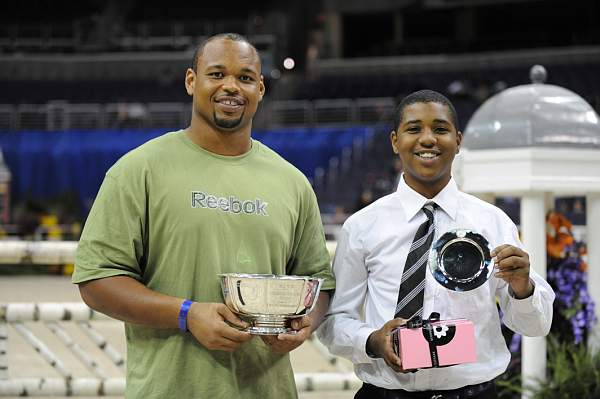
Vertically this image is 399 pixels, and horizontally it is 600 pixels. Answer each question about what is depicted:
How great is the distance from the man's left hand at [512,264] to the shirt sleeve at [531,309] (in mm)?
60

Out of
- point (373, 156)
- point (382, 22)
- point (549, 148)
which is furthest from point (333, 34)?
point (549, 148)

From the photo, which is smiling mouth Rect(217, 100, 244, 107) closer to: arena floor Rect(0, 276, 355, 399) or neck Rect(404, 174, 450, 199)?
neck Rect(404, 174, 450, 199)

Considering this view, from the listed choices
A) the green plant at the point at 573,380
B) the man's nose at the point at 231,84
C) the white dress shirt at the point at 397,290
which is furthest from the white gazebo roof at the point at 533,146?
the man's nose at the point at 231,84

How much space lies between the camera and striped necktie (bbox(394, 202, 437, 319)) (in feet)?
6.51

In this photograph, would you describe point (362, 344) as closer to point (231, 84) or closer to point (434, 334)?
point (434, 334)

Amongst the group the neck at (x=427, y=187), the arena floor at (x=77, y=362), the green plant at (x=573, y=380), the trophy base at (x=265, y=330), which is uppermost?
the neck at (x=427, y=187)

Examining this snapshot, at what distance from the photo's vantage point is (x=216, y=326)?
1707 millimetres

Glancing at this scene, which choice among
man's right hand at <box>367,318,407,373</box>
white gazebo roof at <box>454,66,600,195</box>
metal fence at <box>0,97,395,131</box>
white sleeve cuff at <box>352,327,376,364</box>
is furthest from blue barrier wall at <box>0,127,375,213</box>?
man's right hand at <box>367,318,407,373</box>

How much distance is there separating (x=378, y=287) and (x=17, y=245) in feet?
6.31

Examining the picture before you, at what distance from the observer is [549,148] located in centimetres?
334

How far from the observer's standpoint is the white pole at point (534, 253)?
129 inches

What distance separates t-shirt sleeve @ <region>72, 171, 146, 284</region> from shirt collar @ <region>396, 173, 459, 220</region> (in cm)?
60

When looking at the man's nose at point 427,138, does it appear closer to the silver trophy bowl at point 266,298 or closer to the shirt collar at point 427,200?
the shirt collar at point 427,200

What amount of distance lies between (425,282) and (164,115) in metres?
16.8
